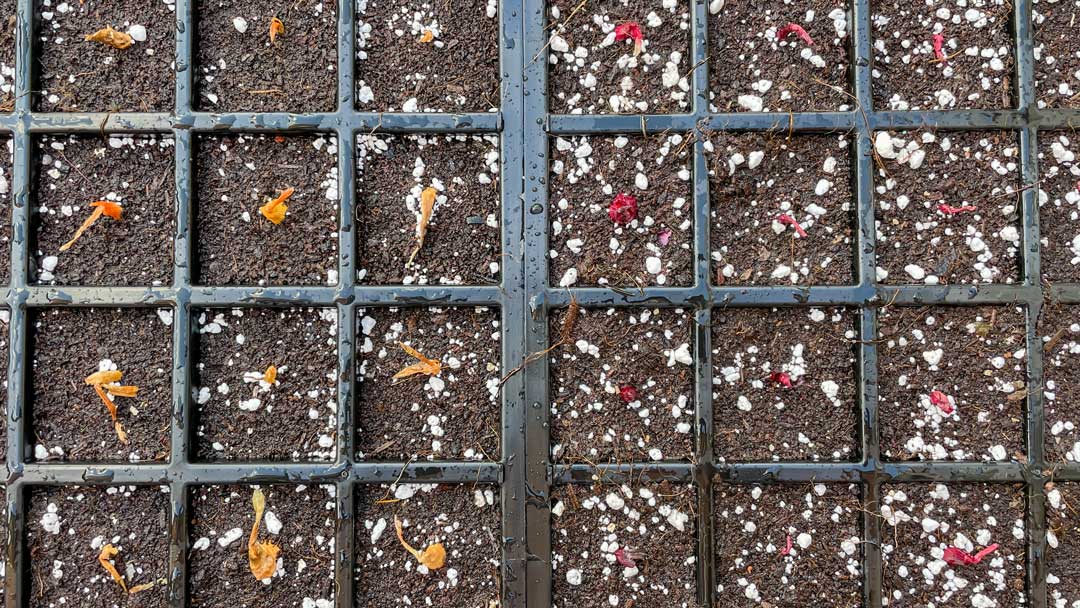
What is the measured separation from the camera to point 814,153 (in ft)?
4.24

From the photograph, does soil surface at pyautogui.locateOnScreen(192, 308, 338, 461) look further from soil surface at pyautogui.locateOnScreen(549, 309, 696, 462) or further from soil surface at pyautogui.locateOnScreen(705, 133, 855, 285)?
soil surface at pyautogui.locateOnScreen(705, 133, 855, 285)

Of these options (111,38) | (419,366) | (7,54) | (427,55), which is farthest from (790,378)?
(7,54)

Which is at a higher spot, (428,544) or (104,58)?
(104,58)

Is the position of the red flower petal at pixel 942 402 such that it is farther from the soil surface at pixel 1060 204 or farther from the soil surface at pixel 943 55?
the soil surface at pixel 943 55

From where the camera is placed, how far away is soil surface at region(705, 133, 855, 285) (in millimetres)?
1287

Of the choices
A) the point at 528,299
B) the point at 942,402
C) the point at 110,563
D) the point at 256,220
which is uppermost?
the point at 256,220

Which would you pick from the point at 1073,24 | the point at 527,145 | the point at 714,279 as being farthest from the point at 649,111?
the point at 1073,24

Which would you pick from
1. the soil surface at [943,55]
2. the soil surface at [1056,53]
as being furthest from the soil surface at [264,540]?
the soil surface at [1056,53]

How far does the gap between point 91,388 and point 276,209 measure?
55 centimetres

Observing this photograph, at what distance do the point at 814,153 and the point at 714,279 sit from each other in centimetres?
35

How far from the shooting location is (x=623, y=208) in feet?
4.19

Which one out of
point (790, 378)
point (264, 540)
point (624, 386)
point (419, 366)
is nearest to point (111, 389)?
point (264, 540)

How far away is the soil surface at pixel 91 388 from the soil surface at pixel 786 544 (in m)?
1.21

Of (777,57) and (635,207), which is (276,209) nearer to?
(635,207)
